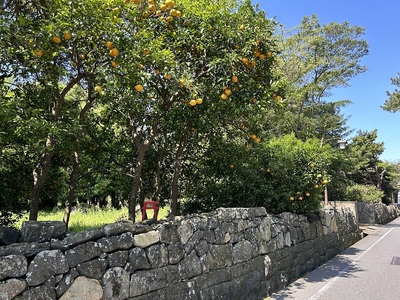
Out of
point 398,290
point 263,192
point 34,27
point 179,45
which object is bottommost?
point 398,290

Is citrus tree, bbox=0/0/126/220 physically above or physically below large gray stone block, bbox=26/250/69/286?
above

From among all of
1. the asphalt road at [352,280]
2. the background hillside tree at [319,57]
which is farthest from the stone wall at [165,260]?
the background hillside tree at [319,57]

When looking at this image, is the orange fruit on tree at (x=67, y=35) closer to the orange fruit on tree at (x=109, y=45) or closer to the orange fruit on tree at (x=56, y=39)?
the orange fruit on tree at (x=56, y=39)

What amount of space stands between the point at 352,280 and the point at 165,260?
468 centimetres

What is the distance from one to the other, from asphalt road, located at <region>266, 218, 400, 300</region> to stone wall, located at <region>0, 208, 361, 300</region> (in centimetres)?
35

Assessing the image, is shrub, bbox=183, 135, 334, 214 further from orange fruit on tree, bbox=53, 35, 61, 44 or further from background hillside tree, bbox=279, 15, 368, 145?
background hillside tree, bbox=279, 15, 368, 145

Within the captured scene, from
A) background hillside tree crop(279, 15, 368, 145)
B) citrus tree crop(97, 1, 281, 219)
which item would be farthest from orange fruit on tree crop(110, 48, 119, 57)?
background hillside tree crop(279, 15, 368, 145)

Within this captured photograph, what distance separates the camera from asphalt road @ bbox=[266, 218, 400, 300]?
19.2ft

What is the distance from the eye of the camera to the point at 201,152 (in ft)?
26.5

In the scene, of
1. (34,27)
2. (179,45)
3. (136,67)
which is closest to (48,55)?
(34,27)

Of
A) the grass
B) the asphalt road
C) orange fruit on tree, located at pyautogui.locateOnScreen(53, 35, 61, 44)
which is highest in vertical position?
orange fruit on tree, located at pyautogui.locateOnScreen(53, 35, 61, 44)

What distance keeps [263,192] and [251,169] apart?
1.97ft

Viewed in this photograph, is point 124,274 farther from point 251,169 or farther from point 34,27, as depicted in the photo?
point 251,169

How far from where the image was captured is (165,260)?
158 inches
